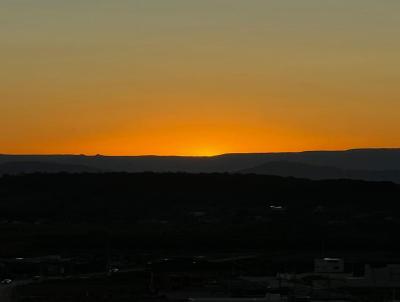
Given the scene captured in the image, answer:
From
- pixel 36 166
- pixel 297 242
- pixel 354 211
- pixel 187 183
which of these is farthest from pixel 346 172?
pixel 297 242

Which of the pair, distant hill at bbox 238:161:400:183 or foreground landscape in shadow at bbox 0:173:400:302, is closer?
foreground landscape in shadow at bbox 0:173:400:302

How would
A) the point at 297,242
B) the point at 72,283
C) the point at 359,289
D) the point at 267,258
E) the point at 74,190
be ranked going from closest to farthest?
the point at 359,289 → the point at 72,283 → the point at 267,258 → the point at 297,242 → the point at 74,190

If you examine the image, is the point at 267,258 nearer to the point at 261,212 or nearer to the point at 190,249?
the point at 190,249

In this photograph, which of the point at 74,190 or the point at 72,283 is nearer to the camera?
the point at 72,283

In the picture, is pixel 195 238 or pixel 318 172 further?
pixel 318 172

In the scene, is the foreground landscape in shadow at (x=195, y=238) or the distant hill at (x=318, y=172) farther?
the distant hill at (x=318, y=172)

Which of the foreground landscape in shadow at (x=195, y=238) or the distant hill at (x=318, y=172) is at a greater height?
the distant hill at (x=318, y=172)

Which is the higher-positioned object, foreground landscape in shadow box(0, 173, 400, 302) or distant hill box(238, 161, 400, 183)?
distant hill box(238, 161, 400, 183)

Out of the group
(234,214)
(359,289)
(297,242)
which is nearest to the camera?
(359,289)
